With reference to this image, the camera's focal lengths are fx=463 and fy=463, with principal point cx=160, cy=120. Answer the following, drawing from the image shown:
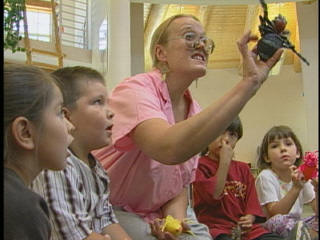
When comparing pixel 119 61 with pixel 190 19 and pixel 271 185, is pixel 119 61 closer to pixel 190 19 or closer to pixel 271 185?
pixel 271 185

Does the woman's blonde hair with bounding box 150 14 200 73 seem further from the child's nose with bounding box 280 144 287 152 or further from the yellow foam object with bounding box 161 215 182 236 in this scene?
the child's nose with bounding box 280 144 287 152

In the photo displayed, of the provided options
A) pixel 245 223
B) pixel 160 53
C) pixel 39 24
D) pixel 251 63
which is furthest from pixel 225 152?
pixel 39 24

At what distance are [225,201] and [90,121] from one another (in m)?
0.63

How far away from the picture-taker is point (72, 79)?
1.05 m

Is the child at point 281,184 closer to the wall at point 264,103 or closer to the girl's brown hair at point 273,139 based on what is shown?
the girl's brown hair at point 273,139

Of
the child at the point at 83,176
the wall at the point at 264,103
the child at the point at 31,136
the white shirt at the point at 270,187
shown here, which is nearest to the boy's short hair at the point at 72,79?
the child at the point at 83,176

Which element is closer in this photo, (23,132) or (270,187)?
(23,132)

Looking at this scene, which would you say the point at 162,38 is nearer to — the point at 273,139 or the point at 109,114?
the point at 109,114

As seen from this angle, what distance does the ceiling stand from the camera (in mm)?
5688

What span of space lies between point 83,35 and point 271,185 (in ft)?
14.8

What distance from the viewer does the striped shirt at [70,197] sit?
2.60 feet

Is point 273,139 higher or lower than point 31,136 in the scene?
lower

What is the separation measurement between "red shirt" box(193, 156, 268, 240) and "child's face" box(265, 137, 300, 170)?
0.19 m

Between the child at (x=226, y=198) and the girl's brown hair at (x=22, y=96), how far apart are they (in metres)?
0.76
